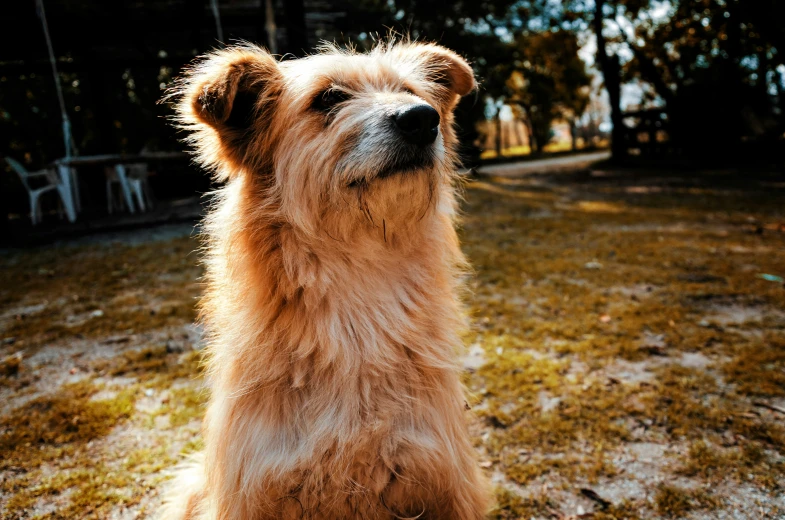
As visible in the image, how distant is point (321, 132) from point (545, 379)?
222 cm

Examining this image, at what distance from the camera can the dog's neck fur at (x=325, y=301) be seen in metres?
1.73

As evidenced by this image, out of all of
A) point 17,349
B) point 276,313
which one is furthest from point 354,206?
point 17,349

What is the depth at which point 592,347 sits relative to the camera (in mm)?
3609

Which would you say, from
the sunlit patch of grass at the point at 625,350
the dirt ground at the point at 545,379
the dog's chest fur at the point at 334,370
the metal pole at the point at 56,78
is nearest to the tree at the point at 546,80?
the sunlit patch of grass at the point at 625,350

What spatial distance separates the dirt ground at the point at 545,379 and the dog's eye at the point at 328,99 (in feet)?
6.09

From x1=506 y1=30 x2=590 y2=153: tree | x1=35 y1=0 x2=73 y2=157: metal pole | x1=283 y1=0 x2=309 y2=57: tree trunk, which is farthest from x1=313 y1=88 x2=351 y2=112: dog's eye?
x1=506 y1=30 x2=590 y2=153: tree

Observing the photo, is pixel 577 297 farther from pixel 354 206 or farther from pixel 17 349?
pixel 17 349

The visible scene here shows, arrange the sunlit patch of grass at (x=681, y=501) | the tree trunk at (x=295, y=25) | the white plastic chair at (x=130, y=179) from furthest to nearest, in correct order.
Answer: the white plastic chair at (x=130, y=179) → the tree trunk at (x=295, y=25) → the sunlit patch of grass at (x=681, y=501)

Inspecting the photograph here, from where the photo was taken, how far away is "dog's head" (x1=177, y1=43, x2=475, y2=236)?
180 cm

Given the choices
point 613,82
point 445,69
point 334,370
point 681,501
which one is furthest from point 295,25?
point 613,82

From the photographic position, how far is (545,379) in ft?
10.5

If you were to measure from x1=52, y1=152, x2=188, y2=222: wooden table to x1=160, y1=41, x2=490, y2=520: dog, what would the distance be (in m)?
6.73

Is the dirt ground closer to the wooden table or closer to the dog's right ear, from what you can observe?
the dog's right ear

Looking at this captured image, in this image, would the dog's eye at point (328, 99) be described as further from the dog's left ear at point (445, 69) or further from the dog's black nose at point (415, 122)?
the dog's left ear at point (445, 69)
